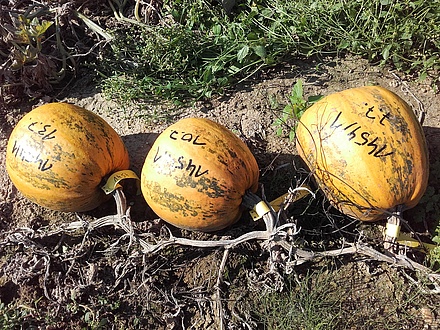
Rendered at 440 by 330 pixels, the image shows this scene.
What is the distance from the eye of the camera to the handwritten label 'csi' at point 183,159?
280 cm

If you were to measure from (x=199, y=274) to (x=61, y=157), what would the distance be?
1.19 meters

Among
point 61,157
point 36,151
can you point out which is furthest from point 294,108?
point 36,151

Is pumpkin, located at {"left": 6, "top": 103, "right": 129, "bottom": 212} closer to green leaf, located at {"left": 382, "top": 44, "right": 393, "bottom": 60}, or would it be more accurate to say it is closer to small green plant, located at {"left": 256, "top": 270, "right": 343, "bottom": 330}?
small green plant, located at {"left": 256, "top": 270, "right": 343, "bottom": 330}

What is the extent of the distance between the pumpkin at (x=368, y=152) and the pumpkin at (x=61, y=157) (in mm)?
1383

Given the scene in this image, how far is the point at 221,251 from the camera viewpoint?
3.16 metres

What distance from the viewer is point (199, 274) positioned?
10.3 ft

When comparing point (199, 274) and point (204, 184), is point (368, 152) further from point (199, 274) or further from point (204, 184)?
point (199, 274)

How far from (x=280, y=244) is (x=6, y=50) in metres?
2.87

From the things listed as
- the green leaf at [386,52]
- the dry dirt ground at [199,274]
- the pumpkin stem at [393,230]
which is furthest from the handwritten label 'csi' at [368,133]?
the green leaf at [386,52]

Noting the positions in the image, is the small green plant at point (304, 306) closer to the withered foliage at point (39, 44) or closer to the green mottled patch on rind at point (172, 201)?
the green mottled patch on rind at point (172, 201)

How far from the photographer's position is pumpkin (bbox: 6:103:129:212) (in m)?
2.99

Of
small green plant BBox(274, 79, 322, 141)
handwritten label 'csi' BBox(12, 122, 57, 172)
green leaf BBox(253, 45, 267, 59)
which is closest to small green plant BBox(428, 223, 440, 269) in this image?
small green plant BBox(274, 79, 322, 141)

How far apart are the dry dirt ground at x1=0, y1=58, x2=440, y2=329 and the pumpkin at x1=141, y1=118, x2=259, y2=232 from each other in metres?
0.36

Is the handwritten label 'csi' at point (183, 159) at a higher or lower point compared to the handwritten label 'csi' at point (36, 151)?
higher
